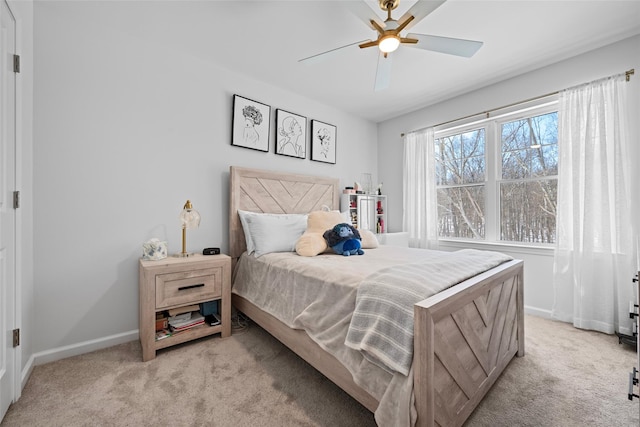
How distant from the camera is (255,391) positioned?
1.58 metres

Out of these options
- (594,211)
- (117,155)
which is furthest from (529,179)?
(117,155)

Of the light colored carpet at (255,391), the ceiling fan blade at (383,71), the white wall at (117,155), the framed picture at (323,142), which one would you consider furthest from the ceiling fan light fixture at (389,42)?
the light colored carpet at (255,391)

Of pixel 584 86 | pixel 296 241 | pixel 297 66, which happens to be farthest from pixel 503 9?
pixel 296 241

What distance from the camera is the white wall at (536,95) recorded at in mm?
2287

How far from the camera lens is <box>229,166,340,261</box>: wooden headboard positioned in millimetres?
2707

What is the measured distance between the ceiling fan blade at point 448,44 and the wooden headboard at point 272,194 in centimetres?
184

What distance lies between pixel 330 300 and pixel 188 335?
1.35 metres

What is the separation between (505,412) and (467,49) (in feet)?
7.35

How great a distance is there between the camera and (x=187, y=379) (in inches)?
66.6

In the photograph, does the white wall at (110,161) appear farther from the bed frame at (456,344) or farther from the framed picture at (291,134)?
the bed frame at (456,344)

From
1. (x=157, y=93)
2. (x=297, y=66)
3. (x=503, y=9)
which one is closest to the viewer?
(x=503, y=9)

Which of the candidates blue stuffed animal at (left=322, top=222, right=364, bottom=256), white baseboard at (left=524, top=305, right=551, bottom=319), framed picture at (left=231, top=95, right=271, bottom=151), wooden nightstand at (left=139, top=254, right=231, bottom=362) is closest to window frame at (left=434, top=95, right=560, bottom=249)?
white baseboard at (left=524, top=305, right=551, bottom=319)

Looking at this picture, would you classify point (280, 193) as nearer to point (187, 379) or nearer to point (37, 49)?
point (187, 379)

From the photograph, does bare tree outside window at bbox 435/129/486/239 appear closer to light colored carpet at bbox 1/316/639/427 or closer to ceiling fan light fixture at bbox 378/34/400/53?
light colored carpet at bbox 1/316/639/427
